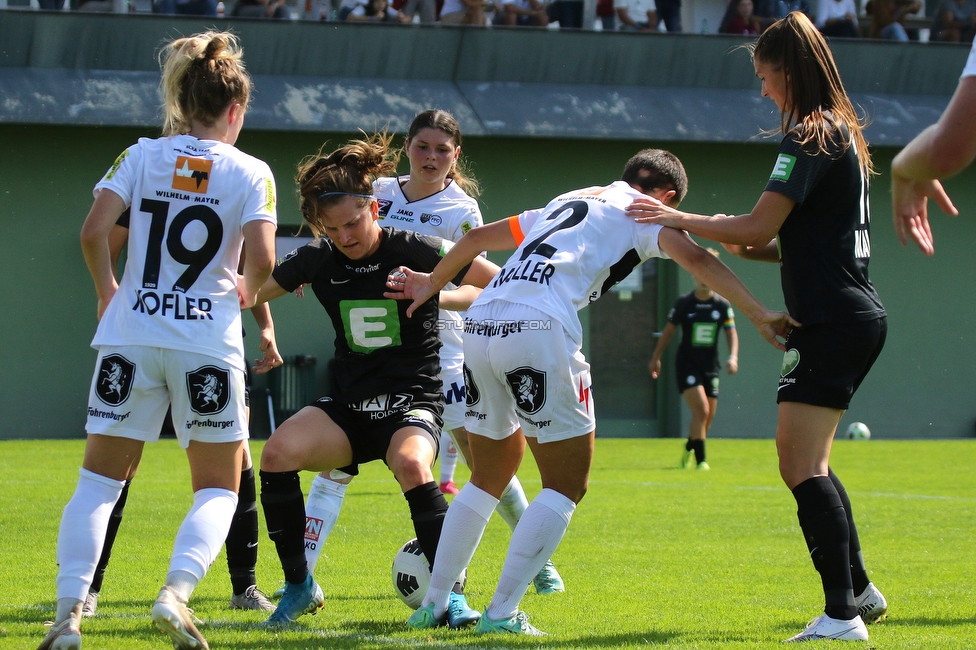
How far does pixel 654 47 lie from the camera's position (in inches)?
709

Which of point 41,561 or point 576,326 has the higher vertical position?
point 576,326

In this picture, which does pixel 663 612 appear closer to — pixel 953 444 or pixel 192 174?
pixel 192 174

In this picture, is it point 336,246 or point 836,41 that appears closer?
point 336,246

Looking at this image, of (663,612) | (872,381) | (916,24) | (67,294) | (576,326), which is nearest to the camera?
(576,326)

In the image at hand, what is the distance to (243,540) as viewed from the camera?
15.6 feet

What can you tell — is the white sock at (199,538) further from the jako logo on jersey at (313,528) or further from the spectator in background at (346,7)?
the spectator in background at (346,7)

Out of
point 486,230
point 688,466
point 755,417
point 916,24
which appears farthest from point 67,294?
point 916,24

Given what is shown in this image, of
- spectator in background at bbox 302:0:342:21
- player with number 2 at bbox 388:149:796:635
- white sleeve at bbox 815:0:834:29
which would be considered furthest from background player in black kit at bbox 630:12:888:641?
white sleeve at bbox 815:0:834:29

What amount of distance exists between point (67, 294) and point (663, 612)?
13.7m

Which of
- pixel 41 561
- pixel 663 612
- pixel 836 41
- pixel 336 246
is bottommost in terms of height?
pixel 41 561

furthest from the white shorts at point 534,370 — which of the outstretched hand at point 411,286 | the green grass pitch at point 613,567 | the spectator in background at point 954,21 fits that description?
the spectator in background at point 954,21

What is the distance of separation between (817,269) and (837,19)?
1659cm

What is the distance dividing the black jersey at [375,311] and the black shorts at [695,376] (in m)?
8.54

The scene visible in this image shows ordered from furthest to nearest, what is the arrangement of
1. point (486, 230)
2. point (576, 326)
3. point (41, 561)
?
1. point (41, 561)
2. point (486, 230)
3. point (576, 326)
